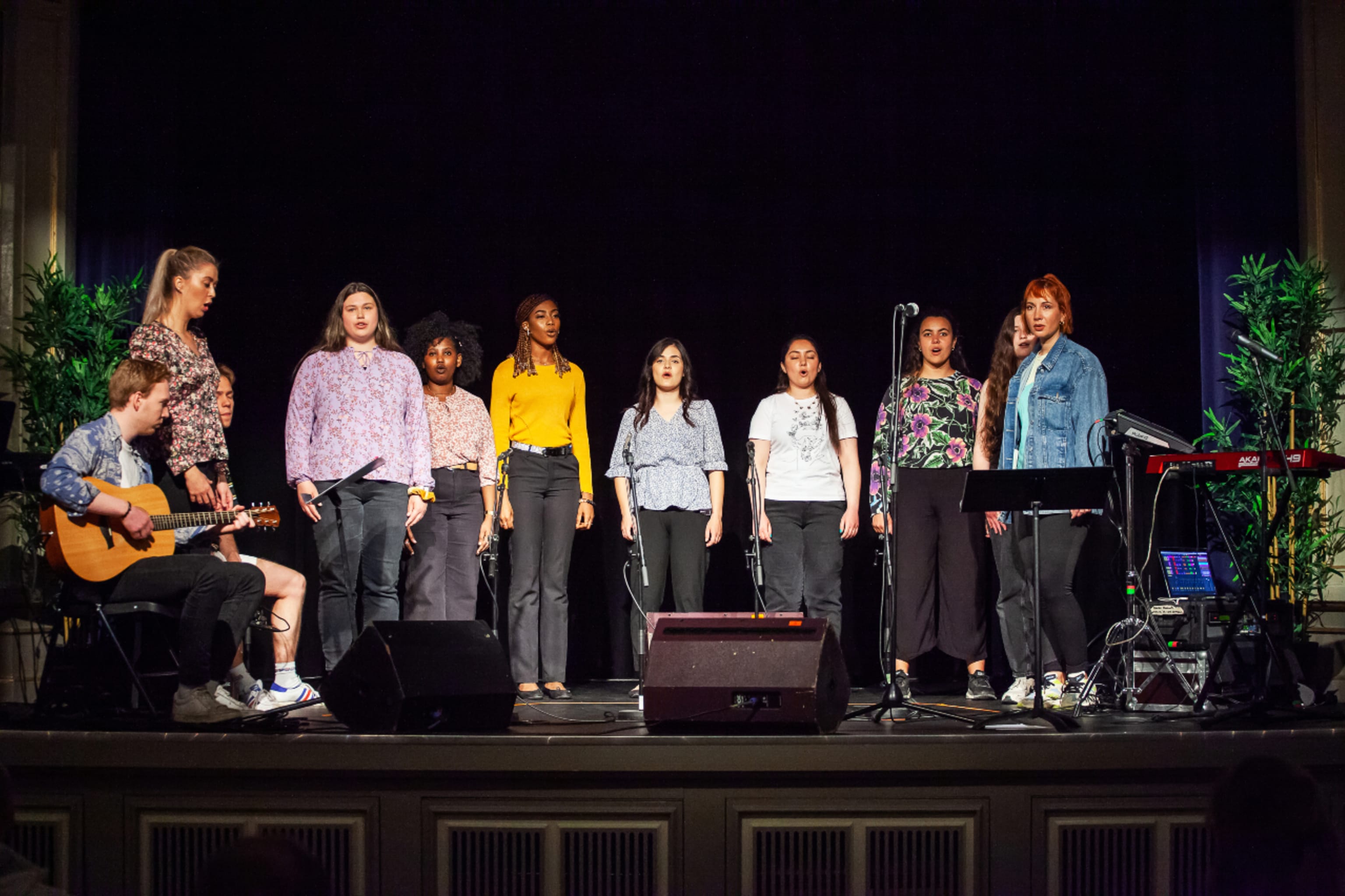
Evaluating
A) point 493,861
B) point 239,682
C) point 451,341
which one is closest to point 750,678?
point 493,861

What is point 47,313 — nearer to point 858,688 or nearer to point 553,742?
point 553,742

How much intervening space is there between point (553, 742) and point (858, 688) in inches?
109

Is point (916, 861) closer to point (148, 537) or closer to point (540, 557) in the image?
point (540, 557)

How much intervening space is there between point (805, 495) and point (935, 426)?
28.6 inches

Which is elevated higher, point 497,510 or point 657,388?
point 657,388

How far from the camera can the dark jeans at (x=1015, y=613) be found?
4.85 m

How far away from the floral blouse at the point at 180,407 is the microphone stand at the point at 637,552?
1876 mm

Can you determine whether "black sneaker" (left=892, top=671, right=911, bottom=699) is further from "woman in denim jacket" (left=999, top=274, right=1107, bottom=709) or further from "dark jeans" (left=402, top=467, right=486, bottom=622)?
"dark jeans" (left=402, top=467, right=486, bottom=622)

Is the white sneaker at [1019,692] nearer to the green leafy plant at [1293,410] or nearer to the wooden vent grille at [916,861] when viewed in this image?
the wooden vent grille at [916,861]

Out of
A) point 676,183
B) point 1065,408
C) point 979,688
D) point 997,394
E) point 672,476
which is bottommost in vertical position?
point 979,688

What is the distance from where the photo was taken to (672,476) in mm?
5465

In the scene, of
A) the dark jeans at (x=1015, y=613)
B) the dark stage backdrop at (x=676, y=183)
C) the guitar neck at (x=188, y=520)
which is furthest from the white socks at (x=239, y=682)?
the dark jeans at (x=1015, y=613)

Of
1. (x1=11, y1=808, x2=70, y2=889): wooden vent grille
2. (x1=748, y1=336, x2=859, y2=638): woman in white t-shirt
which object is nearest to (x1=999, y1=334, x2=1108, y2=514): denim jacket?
(x1=748, y1=336, x2=859, y2=638): woman in white t-shirt

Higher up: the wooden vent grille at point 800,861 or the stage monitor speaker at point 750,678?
the stage monitor speaker at point 750,678
